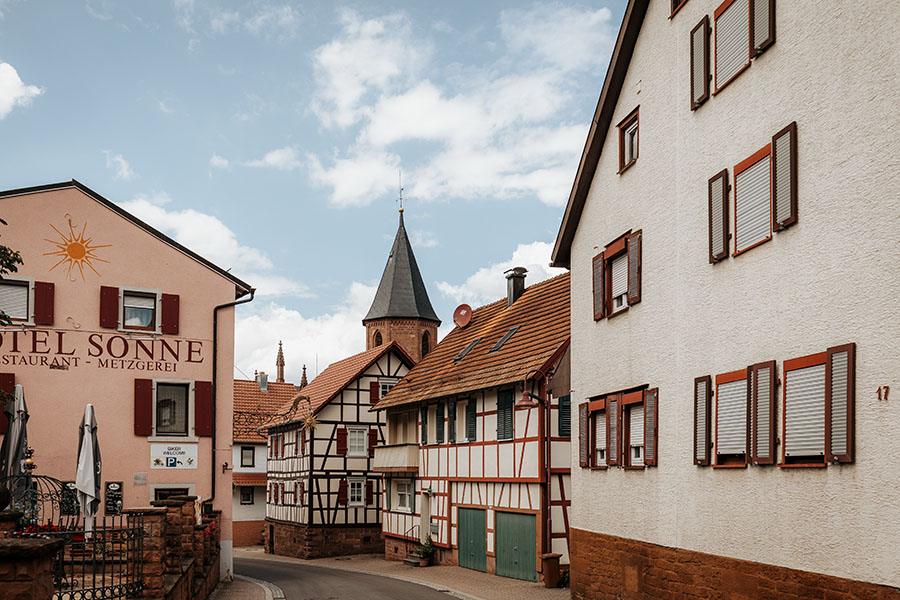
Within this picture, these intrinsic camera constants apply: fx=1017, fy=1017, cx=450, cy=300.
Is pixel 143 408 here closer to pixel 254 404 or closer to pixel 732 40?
pixel 732 40

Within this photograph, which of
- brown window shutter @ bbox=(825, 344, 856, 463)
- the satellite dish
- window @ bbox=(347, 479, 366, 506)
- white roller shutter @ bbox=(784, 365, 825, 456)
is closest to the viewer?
brown window shutter @ bbox=(825, 344, 856, 463)

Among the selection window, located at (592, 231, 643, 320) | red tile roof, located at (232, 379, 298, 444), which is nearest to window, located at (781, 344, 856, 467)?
window, located at (592, 231, 643, 320)

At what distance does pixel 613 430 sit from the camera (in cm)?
1725

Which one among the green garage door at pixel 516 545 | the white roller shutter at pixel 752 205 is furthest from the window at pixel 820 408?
the green garage door at pixel 516 545

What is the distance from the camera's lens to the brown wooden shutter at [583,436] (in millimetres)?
18627

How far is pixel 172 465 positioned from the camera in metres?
26.1

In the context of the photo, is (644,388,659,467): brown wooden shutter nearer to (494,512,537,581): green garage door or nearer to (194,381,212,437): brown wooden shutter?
(494,512,537,581): green garage door

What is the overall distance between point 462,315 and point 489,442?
10.2 metres

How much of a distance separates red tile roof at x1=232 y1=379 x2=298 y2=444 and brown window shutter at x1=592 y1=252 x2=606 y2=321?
31.9 m

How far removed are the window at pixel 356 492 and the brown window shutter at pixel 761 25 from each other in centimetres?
3248

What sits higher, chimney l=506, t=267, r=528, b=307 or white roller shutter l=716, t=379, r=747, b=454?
chimney l=506, t=267, r=528, b=307

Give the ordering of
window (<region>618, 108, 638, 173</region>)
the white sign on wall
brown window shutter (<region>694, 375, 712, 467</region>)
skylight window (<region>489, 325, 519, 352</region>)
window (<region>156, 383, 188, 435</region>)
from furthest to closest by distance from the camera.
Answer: skylight window (<region>489, 325, 519, 352</region>), window (<region>156, 383, 188, 435</region>), the white sign on wall, window (<region>618, 108, 638, 173</region>), brown window shutter (<region>694, 375, 712, 467</region>)

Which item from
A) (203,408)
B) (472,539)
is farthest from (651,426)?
(472,539)

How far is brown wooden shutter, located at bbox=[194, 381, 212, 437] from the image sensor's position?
26469 mm
